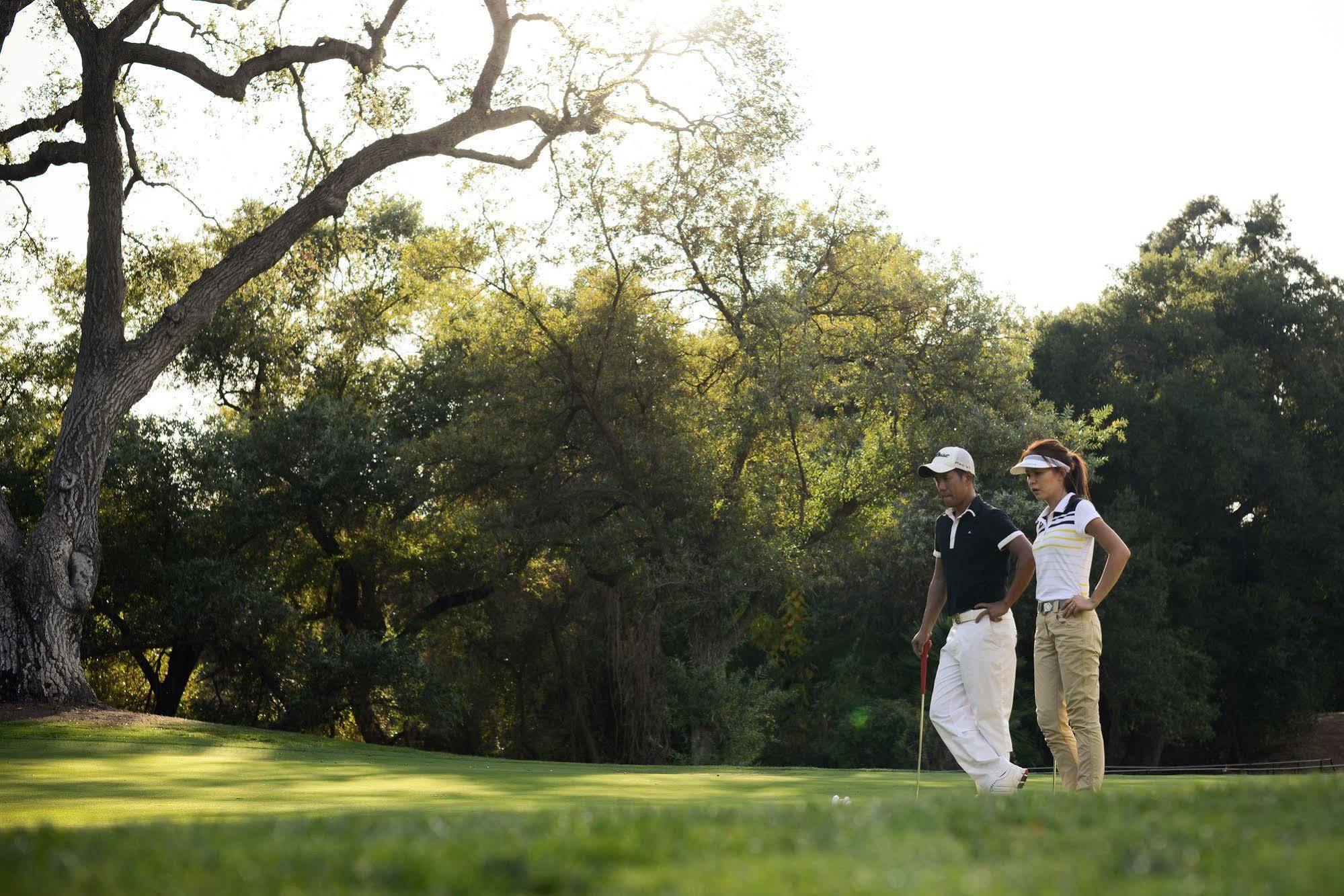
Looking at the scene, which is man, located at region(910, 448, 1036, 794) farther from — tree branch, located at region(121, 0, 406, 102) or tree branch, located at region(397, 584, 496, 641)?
tree branch, located at region(397, 584, 496, 641)

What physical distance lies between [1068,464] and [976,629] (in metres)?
1.43

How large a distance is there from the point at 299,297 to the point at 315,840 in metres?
25.3

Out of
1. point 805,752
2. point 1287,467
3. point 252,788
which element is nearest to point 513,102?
point 252,788

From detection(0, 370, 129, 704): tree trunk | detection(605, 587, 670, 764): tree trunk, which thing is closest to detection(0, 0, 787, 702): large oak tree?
detection(0, 370, 129, 704): tree trunk

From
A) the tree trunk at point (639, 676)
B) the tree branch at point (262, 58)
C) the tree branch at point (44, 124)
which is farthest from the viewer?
the tree trunk at point (639, 676)

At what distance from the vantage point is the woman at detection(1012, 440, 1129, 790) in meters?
8.06

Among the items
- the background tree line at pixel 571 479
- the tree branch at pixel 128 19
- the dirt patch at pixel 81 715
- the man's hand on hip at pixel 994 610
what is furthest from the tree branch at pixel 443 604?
the man's hand on hip at pixel 994 610

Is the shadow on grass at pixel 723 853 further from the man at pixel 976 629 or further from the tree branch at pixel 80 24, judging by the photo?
the tree branch at pixel 80 24

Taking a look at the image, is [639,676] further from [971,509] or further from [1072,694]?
[971,509]

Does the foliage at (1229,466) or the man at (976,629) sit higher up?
the foliage at (1229,466)

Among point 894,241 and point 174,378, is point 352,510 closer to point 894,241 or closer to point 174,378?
point 174,378

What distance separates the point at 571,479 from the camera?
2356 cm

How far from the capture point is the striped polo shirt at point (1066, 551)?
8.11 m

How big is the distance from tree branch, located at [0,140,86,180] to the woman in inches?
699
